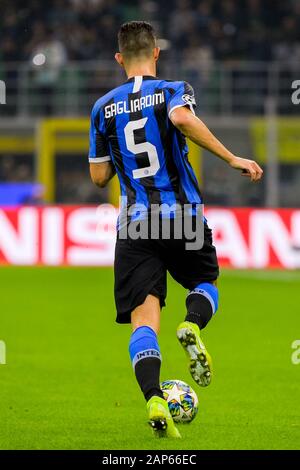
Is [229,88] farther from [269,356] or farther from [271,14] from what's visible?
[269,356]

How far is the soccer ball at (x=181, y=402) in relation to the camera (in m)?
6.26

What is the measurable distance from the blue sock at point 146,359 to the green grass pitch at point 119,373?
0.95ft

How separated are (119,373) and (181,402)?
2.37 meters

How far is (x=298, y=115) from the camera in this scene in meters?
21.5

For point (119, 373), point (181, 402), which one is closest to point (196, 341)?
point (181, 402)

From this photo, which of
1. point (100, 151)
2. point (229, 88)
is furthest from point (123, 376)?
point (229, 88)

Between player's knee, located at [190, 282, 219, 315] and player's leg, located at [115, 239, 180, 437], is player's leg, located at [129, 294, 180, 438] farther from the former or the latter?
player's knee, located at [190, 282, 219, 315]

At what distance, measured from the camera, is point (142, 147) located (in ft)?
19.4

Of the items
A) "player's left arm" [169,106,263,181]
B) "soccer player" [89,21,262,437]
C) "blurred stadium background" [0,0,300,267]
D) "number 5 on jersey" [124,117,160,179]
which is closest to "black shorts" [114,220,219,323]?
"soccer player" [89,21,262,437]

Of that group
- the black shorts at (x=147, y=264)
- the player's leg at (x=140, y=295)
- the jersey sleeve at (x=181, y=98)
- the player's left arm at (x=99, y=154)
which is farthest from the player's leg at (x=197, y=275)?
the jersey sleeve at (x=181, y=98)

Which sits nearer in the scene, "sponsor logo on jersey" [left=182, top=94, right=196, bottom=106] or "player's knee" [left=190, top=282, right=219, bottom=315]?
"sponsor logo on jersey" [left=182, top=94, right=196, bottom=106]

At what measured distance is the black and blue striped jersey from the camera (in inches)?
232

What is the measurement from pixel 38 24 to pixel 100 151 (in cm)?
Answer: 1755

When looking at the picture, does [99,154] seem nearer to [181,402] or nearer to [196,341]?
[196,341]
